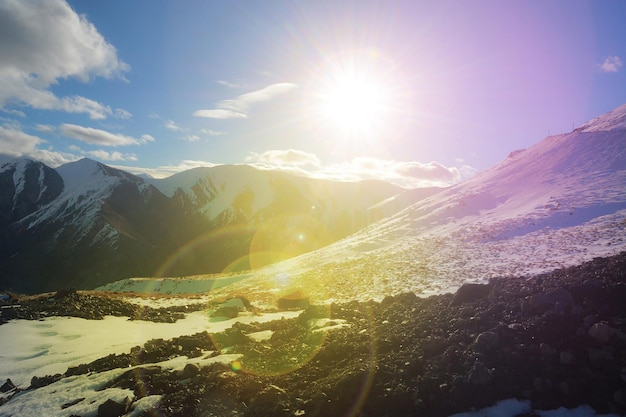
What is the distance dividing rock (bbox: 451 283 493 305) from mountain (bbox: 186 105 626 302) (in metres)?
5.12

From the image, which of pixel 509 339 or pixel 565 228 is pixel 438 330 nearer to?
pixel 509 339

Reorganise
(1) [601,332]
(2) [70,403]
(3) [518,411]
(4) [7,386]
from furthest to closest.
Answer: (4) [7,386], (2) [70,403], (1) [601,332], (3) [518,411]

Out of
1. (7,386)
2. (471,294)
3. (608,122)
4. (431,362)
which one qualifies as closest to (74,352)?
(7,386)

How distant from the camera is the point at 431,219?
48.5 meters

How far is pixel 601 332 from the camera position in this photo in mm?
10109

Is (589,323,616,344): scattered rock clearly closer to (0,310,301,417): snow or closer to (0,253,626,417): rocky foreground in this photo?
(0,253,626,417): rocky foreground

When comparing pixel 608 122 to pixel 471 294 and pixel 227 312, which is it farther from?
pixel 227 312

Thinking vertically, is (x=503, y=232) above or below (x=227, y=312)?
above

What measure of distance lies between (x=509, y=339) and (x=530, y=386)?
1752 mm

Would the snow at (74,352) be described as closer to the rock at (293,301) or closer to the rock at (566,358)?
the rock at (293,301)

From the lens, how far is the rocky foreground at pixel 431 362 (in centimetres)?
950

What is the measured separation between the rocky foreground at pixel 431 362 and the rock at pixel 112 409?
31mm

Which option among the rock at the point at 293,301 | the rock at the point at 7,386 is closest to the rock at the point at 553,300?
the rock at the point at 293,301

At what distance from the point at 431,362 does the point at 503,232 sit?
25590mm
